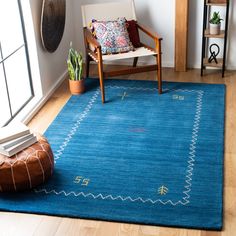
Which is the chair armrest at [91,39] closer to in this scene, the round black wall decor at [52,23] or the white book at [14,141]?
the round black wall decor at [52,23]

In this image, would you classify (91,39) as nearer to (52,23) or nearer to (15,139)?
(52,23)

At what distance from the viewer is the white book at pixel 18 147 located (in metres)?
3.01

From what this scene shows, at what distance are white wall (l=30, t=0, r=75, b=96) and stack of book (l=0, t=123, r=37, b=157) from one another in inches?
51.6

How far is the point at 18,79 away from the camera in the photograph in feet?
14.2

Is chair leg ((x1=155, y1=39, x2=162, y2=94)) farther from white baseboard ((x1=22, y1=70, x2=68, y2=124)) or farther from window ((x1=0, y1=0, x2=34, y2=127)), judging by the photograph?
window ((x1=0, y1=0, x2=34, y2=127))

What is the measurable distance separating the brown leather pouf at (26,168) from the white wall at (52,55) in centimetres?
146

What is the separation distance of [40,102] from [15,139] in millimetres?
1285

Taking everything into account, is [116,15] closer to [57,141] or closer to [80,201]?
[57,141]

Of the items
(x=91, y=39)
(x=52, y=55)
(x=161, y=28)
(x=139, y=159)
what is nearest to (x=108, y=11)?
(x=91, y=39)

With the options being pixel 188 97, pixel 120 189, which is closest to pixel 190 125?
pixel 188 97

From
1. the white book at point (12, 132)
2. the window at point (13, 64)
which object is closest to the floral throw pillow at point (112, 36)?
the window at point (13, 64)

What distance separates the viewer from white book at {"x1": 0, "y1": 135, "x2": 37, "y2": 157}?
3008 millimetres

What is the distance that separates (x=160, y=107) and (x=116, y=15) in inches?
47.8

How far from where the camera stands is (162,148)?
3.56 meters
